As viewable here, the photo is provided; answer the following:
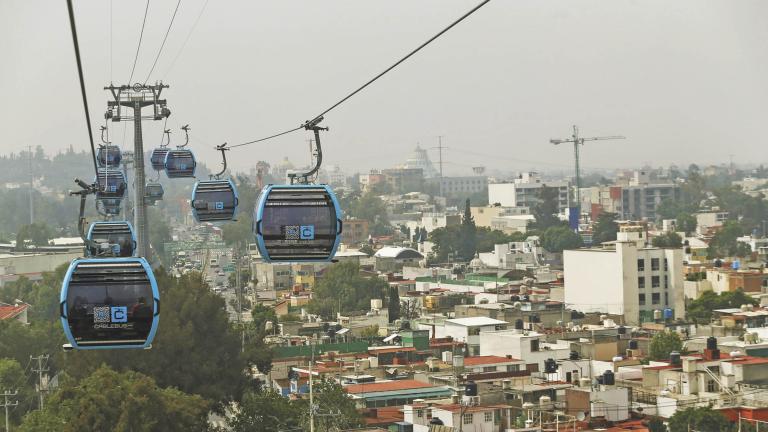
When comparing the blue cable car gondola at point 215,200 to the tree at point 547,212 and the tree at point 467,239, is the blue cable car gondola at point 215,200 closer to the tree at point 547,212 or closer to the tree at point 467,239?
the tree at point 467,239

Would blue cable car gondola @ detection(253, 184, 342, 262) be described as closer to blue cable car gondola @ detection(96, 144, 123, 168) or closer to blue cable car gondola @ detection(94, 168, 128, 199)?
blue cable car gondola @ detection(94, 168, 128, 199)

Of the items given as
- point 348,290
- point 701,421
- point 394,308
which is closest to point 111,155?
point 701,421

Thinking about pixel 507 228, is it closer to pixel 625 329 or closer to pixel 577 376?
pixel 625 329

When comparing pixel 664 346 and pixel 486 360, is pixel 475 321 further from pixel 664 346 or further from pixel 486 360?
pixel 486 360

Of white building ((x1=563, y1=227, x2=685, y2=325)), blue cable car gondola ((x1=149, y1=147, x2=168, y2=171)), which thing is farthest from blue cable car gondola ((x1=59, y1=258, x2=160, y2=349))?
white building ((x1=563, y1=227, x2=685, y2=325))

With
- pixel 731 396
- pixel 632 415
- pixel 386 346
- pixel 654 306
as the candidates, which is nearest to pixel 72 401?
pixel 632 415
